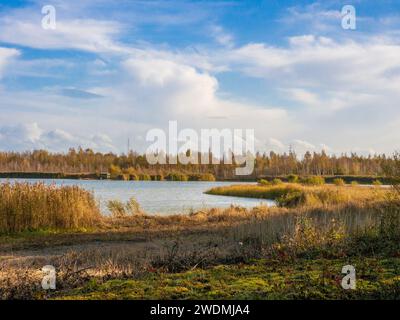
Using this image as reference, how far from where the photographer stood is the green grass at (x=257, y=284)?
21.6ft

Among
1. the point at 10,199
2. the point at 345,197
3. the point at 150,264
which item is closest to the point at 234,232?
the point at 150,264

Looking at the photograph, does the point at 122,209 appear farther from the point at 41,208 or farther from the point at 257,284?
the point at 257,284

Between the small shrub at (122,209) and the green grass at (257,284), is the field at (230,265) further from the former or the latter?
the small shrub at (122,209)

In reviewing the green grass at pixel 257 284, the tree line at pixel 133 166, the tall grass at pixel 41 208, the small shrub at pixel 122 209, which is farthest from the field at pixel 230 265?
the tree line at pixel 133 166

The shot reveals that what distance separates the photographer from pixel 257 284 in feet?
23.6

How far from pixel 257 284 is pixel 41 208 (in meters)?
13.1

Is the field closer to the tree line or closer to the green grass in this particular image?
the green grass

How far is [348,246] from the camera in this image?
33.8 feet

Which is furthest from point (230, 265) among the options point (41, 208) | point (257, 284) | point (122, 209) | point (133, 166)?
point (133, 166)

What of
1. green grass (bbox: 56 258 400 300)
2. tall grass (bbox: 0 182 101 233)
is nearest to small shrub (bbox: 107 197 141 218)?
tall grass (bbox: 0 182 101 233)

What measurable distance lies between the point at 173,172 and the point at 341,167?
138 ft
